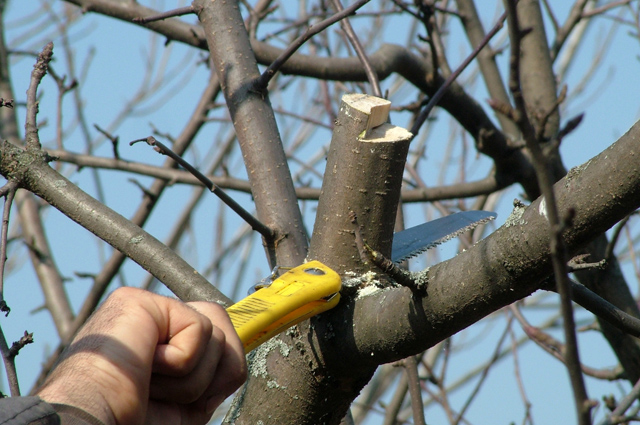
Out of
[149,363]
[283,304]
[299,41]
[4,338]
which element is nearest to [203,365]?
[149,363]

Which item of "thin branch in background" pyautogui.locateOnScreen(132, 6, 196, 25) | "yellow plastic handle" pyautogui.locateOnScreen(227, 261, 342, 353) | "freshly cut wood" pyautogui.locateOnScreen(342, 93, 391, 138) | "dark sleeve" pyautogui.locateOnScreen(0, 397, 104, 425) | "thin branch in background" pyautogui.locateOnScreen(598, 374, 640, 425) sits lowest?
"thin branch in background" pyautogui.locateOnScreen(598, 374, 640, 425)

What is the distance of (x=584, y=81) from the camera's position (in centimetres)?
648

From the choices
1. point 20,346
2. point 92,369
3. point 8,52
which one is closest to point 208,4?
point 20,346

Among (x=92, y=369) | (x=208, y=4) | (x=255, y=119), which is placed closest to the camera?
(x=92, y=369)

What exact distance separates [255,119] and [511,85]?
141 centimetres

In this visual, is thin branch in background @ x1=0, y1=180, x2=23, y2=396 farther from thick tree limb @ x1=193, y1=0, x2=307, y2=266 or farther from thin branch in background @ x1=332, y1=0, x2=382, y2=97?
thin branch in background @ x1=332, y1=0, x2=382, y2=97

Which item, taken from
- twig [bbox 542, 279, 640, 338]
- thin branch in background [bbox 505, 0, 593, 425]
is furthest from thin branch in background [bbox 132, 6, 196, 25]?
thin branch in background [bbox 505, 0, 593, 425]

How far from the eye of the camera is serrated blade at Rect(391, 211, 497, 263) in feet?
5.56

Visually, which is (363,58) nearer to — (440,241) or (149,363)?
(440,241)

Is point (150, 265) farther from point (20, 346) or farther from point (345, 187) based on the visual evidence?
point (345, 187)

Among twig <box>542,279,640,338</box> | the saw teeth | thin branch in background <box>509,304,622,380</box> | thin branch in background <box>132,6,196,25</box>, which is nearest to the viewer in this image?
Result: twig <box>542,279,640,338</box>

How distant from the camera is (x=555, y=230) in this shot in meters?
0.60

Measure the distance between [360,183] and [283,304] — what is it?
34 cm

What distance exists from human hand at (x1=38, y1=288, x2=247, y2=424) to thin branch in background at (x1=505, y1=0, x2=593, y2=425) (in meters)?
0.69
